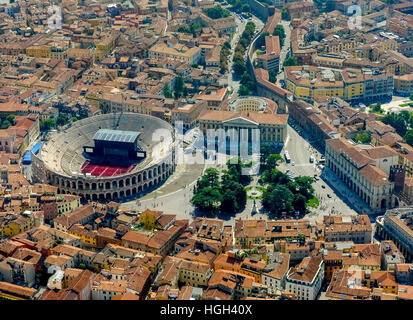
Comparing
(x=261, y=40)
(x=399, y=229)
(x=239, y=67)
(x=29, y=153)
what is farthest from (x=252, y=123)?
(x=261, y=40)

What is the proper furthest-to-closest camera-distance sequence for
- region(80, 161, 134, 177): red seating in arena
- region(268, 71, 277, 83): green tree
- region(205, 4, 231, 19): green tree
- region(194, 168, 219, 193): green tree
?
region(205, 4, 231, 19): green tree < region(268, 71, 277, 83): green tree < region(80, 161, 134, 177): red seating in arena < region(194, 168, 219, 193): green tree

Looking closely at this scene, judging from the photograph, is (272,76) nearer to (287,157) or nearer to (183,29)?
(183,29)

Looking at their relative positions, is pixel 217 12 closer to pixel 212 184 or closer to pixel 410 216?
pixel 212 184

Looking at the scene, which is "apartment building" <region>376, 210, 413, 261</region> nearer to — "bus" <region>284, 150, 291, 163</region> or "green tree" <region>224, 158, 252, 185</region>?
"green tree" <region>224, 158, 252, 185</region>

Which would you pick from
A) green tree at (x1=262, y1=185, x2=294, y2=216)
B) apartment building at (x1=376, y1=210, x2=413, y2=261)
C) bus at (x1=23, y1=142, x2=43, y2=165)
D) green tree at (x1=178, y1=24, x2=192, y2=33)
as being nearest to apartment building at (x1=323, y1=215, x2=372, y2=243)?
apartment building at (x1=376, y1=210, x2=413, y2=261)

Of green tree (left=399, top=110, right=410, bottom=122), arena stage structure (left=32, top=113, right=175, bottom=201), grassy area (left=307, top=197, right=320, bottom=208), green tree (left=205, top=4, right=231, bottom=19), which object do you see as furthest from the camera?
green tree (left=205, top=4, right=231, bottom=19)

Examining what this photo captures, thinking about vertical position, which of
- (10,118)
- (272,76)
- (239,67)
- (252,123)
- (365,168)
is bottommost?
(10,118)
